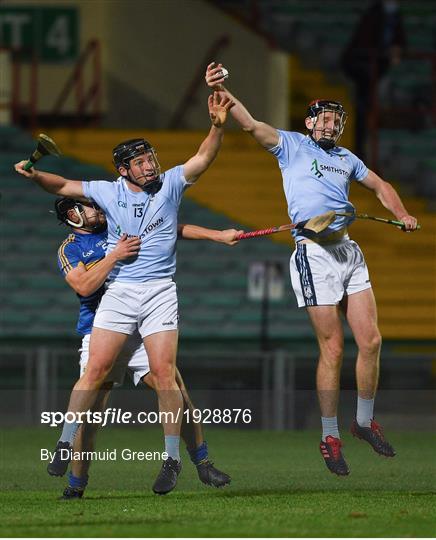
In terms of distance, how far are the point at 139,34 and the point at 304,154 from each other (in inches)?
385

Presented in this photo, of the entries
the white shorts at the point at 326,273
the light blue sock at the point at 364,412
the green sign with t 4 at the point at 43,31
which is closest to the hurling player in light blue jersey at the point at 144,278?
the white shorts at the point at 326,273

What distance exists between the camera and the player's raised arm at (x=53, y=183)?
988cm

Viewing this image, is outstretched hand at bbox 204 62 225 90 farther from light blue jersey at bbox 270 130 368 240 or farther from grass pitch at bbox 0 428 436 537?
grass pitch at bbox 0 428 436 537

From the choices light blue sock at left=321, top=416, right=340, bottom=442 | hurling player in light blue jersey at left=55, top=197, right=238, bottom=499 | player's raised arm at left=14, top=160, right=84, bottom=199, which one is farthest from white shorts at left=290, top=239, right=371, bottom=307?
player's raised arm at left=14, top=160, right=84, bottom=199

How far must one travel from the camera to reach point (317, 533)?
843 cm

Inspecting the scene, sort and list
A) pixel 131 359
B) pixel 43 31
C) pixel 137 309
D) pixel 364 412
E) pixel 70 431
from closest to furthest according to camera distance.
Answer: pixel 70 431 < pixel 137 309 < pixel 131 359 < pixel 364 412 < pixel 43 31

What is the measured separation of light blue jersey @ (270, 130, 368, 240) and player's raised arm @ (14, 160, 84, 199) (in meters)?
1.30

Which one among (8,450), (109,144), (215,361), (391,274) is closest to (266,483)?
(8,450)

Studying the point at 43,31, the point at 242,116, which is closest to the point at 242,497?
the point at 242,116

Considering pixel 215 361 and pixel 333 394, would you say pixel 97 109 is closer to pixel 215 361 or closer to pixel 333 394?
pixel 215 361

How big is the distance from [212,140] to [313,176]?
0.81 meters

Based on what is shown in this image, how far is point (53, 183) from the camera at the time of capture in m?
10.0

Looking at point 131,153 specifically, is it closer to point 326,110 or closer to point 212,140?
point 212,140

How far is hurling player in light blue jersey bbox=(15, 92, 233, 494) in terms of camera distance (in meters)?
9.99
